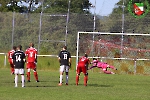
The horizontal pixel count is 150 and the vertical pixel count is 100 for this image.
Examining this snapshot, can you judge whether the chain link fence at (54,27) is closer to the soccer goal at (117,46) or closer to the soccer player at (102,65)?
the soccer goal at (117,46)

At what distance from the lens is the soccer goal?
129 feet

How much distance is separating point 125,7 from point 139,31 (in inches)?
153

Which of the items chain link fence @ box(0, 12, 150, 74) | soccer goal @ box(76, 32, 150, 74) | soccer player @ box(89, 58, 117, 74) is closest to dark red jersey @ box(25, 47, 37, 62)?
soccer player @ box(89, 58, 117, 74)

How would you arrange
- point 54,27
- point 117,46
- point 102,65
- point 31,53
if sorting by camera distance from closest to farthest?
point 31,53, point 102,65, point 117,46, point 54,27

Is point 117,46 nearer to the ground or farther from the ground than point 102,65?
farther from the ground

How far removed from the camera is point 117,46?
39.9m

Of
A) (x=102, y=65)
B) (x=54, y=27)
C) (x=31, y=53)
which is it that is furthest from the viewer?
(x=54, y=27)

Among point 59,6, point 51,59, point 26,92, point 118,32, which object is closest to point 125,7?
point 118,32

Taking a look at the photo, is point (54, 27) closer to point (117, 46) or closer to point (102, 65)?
point (117, 46)

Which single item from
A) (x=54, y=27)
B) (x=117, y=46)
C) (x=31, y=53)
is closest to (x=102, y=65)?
(x=117, y=46)

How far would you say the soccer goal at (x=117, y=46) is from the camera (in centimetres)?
3925

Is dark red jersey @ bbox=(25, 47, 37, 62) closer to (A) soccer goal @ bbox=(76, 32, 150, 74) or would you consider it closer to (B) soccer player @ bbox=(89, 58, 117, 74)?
(B) soccer player @ bbox=(89, 58, 117, 74)

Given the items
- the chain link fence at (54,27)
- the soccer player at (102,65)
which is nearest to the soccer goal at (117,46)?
the chain link fence at (54,27)

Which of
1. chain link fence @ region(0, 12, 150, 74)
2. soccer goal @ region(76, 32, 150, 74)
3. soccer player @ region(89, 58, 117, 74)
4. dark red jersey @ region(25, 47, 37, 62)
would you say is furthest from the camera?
chain link fence @ region(0, 12, 150, 74)
